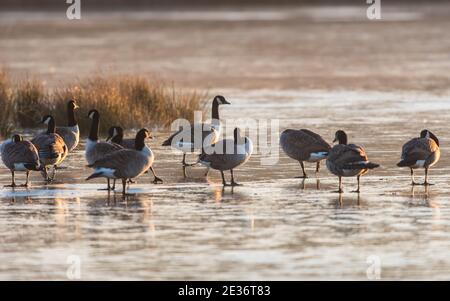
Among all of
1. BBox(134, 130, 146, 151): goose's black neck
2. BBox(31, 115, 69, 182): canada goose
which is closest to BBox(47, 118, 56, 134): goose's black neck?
BBox(31, 115, 69, 182): canada goose

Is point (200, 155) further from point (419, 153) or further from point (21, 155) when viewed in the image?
point (419, 153)

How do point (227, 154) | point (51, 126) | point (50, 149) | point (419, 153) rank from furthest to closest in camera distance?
1. point (51, 126)
2. point (50, 149)
3. point (227, 154)
4. point (419, 153)

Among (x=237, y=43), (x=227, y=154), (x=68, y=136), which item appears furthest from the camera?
(x=237, y=43)

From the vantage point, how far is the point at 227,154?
52.7 ft

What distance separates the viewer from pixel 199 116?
24.4m

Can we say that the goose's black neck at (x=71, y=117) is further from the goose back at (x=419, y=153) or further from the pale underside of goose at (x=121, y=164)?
the goose back at (x=419, y=153)

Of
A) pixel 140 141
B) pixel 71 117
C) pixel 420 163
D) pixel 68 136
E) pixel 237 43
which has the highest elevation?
pixel 237 43

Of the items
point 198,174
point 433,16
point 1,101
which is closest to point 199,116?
point 1,101

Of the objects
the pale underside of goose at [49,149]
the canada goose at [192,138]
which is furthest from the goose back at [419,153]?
the pale underside of goose at [49,149]

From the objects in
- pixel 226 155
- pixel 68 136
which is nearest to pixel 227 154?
pixel 226 155

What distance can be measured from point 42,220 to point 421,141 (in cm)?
540

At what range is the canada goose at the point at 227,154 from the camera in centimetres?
1608

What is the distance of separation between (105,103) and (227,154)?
7.09 metres

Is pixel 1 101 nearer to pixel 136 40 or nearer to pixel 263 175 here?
pixel 263 175
